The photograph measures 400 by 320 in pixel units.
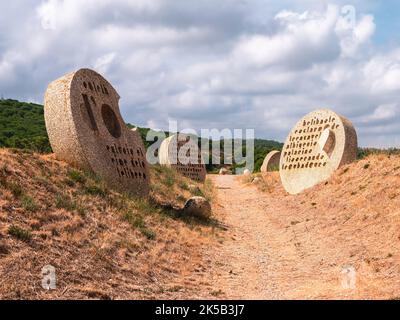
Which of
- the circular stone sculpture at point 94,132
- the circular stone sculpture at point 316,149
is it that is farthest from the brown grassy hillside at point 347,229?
the circular stone sculpture at point 94,132

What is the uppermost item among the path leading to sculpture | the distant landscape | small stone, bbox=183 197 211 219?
the distant landscape

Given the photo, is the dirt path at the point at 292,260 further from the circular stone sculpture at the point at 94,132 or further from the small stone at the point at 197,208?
the circular stone sculpture at the point at 94,132

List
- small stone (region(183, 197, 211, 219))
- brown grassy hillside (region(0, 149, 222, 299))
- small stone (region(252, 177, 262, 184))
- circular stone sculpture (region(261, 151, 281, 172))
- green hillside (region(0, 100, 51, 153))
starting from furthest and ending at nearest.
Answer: green hillside (region(0, 100, 51, 153)), circular stone sculpture (region(261, 151, 281, 172)), small stone (region(252, 177, 262, 184)), small stone (region(183, 197, 211, 219)), brown grassy hillside (region(0, 149, 222, 299))

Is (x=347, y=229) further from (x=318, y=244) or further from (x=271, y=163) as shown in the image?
(x=271, y=163)

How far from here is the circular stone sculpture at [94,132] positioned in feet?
39.2

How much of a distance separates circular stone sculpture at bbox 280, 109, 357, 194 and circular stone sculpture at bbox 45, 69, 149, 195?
22.2 ft

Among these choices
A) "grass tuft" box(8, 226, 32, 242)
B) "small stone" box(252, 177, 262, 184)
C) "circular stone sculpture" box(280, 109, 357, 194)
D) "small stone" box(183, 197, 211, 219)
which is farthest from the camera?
"small stone" box(252, 177, 262, 184)

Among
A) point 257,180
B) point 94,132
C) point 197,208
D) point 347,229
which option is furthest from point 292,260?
point 257,180

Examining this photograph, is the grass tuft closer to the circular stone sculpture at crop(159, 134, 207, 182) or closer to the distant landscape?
the circular stone sculpture at crop(159, 134, 207, 182)

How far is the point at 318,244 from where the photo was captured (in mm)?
11156

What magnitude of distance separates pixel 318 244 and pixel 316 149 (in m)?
7.77

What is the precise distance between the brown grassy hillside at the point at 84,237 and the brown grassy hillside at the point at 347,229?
2.07 m

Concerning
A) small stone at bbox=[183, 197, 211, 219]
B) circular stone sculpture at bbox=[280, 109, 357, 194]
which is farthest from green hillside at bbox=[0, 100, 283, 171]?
small stone at bbox=[183, 197, 211, 219]

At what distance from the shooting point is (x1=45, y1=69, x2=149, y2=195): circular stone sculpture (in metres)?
12.0
